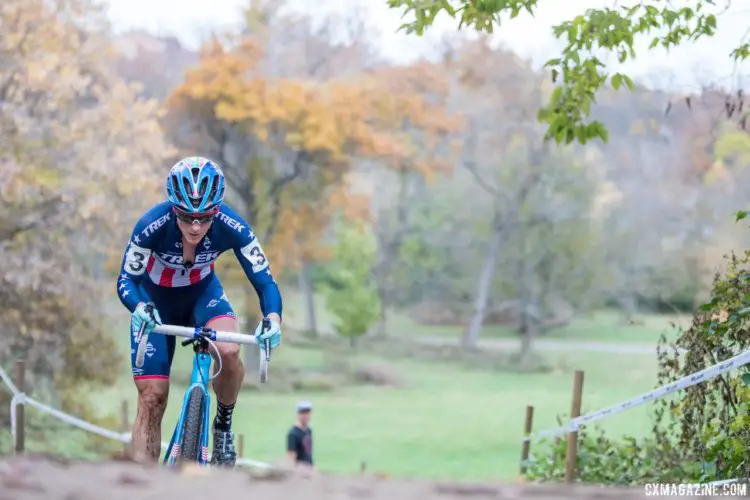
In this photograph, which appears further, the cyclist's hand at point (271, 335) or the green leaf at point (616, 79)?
the green leaf at point (616, 79)

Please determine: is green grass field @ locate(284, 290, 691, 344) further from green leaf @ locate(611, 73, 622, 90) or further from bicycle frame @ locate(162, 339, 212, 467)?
bicycle frame @ locate(162, 339, 212, 467)

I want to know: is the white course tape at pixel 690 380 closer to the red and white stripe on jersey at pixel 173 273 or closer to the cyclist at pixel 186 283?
the cyclist at pixel 186 283


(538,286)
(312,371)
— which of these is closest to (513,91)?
(538,286)

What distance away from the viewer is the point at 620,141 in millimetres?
32375

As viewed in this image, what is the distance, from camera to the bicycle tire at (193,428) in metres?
5.43

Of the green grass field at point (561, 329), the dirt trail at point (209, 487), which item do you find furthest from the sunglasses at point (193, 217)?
the green grass field at point (561, 329)

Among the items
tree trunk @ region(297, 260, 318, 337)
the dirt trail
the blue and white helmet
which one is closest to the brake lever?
the blue and white helmet

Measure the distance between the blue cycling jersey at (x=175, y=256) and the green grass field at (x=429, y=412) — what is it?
58.3 feet

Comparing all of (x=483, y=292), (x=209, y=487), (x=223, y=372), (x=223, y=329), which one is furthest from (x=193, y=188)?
(x=483, y=292)

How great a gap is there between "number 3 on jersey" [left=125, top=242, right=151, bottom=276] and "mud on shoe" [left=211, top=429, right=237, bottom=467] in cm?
106

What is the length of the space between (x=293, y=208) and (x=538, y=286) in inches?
369

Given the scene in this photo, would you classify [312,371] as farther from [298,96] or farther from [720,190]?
[720,190]

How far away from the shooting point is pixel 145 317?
205 inches

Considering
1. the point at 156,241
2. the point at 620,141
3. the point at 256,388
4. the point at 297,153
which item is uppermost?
the point at 620,141
